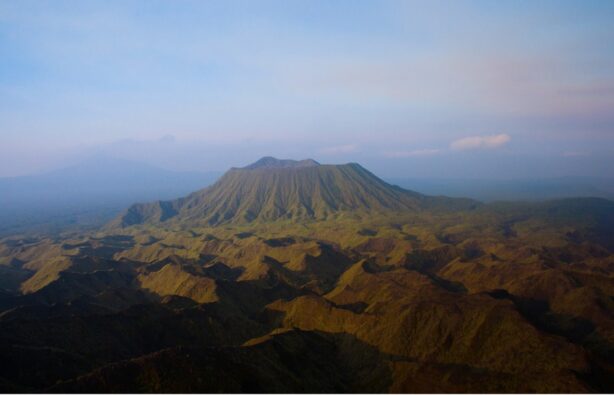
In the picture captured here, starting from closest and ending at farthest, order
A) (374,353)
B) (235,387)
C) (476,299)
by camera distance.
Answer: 1. (235,387)
2. (374,353)
3. (476,299)

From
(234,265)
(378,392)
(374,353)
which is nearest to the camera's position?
(378,392)

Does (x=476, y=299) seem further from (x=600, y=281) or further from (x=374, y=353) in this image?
(x=600, y=281)

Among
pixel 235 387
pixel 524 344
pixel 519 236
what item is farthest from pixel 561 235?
pixel 235 387

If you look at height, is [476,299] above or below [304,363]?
above

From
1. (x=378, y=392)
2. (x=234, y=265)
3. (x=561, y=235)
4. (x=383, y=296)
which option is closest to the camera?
(x=378, y=392)

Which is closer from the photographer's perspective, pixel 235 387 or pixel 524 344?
pixel 235 387

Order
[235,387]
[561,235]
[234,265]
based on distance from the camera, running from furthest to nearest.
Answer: [561,235]
[234,265]
[235,387]

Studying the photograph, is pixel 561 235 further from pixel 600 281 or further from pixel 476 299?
pixel 476 299

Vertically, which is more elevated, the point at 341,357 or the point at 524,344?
the point at 524,344

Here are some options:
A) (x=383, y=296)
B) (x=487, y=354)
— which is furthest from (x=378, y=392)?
(x=383, y=296)
